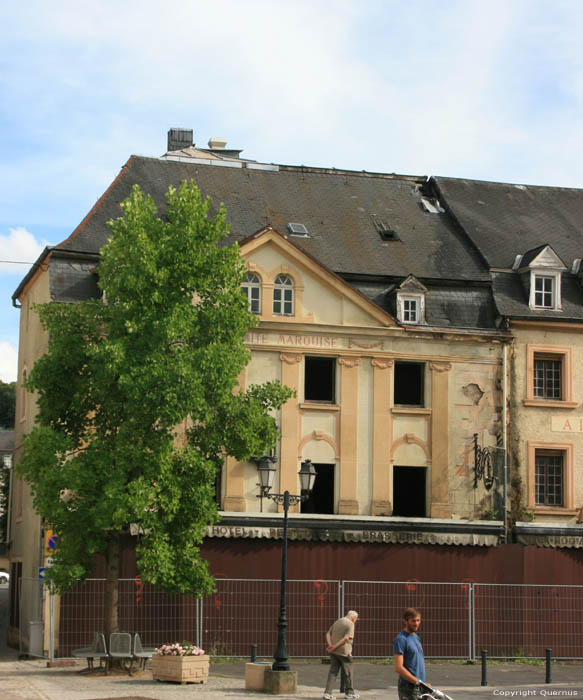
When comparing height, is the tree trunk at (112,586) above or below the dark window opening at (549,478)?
below

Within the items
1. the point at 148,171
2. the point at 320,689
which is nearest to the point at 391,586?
the point at 320,689

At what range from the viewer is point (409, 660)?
13047 millimetres

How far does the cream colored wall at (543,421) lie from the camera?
31.2m

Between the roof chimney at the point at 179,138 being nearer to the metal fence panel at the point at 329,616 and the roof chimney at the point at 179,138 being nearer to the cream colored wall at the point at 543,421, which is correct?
the cream colored wall at the point at 543,421

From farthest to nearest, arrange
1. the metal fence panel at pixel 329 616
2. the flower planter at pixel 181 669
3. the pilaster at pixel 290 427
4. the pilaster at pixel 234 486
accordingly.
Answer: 1. the pilaster at pixel 290 427
2. the pilaster at pixel 234 486
3. the metal fence panel at pixel 329 616
4. the flower planter at pixel 181 669

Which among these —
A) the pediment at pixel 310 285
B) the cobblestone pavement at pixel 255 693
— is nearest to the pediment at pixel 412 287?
the pediment at pixel 310 285

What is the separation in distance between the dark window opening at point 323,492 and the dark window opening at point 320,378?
184 centimetres

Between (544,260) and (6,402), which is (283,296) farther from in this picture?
(6,402)

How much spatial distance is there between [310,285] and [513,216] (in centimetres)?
885

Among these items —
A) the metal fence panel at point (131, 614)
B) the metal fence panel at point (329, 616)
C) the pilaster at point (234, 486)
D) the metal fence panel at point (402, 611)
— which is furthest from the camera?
the pilaster at point (234, 486)

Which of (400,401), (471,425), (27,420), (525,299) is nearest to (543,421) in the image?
(471,425)

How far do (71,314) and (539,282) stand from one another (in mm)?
14437

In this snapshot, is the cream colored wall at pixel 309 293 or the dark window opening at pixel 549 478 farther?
the dark window opening at pixel 549 478

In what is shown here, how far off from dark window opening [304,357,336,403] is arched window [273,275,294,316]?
1.39 metres
